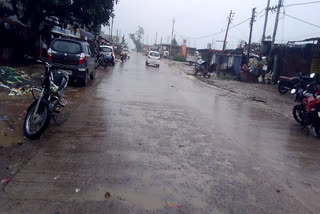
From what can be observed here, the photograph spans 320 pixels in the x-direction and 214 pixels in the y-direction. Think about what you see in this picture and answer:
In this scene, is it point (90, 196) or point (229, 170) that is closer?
point (90, 196)

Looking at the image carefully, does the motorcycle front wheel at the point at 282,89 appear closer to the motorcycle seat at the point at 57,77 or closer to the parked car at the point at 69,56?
the parked car at the point at 69,56

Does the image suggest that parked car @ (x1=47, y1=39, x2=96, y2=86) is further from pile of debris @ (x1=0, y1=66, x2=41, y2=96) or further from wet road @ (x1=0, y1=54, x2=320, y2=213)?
wet road @ (x1=0, y1=54, x2=320, y2=213)

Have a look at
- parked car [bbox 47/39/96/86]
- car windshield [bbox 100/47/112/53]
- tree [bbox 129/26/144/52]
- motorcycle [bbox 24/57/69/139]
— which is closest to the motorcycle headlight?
motorcycle [bbox 24/57/69/139]

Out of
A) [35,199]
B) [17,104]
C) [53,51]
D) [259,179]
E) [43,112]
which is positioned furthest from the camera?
[53,51]

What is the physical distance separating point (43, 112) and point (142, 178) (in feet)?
8.14

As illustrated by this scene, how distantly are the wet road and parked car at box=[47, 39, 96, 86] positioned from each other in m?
3.89

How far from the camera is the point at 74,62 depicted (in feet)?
36.3

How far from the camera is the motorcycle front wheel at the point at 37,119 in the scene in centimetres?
516

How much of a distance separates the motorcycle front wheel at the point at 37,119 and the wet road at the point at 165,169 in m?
0.35

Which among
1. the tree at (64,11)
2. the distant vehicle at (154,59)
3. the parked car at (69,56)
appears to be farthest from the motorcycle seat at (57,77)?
the distant vehicle at (154,59)

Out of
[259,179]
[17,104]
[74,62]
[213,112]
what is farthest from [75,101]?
[259,179]

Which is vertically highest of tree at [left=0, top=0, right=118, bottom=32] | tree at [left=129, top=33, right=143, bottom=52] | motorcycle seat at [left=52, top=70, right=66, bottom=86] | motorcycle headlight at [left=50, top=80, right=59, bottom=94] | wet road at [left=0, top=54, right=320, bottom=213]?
tree at [left=129, top=33, right=143, bottom=52]

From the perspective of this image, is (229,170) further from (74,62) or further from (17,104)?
(74,62)

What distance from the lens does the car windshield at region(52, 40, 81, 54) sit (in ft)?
35.6
